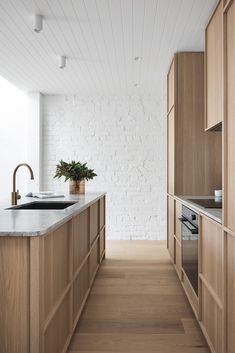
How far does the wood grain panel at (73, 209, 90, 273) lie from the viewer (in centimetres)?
214

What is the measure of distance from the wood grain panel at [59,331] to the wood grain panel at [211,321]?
0.83 meters

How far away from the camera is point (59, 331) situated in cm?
170

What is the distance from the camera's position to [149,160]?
17.2ft

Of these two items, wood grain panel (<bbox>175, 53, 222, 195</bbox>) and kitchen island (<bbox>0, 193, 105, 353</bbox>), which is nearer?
kitchen island (<bbox>0, 193, 105, 353</bbox>)

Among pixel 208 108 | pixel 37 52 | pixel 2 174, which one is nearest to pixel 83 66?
pixel 37 52

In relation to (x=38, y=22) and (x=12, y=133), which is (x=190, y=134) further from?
(x=12, y=133)

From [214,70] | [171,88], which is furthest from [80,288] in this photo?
[171,88]

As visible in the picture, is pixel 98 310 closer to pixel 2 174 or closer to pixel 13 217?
pixel 13 217

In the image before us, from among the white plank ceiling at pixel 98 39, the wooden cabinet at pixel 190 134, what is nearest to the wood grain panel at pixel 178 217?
the wooden cabinet at pixel 190 134

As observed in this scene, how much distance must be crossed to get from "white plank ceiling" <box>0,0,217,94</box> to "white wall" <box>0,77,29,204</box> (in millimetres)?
668

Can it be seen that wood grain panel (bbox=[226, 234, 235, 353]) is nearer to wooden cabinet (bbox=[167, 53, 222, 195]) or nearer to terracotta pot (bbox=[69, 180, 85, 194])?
wooden cabinet (bbox=[167, 53, 222, 195])

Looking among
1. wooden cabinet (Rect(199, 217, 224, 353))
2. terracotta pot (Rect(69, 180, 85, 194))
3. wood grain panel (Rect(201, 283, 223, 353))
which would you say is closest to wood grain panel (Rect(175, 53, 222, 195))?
terracotta pot (Rect(69, 180, 85, 194))

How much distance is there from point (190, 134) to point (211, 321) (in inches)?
78.9

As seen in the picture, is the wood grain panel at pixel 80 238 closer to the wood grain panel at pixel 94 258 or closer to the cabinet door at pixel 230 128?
the wood grain panel at pixel 94 258
